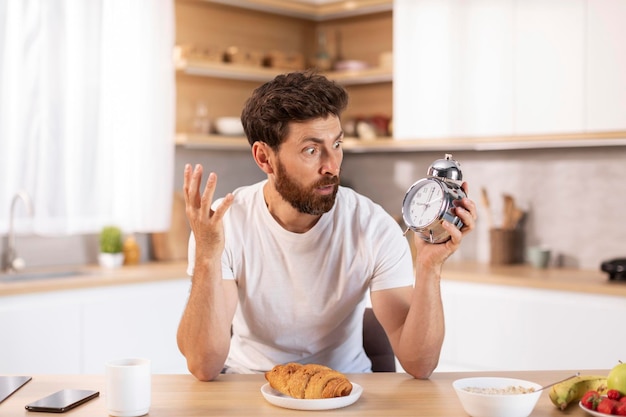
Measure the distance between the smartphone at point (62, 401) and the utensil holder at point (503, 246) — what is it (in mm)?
2880

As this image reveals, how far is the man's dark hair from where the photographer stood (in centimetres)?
237

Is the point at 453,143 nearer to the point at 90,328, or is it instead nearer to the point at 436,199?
the point at 90,328

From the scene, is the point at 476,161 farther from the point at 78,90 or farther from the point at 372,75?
the point at 78,90

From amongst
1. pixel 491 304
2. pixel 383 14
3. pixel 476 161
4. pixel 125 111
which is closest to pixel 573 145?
pixel 476 161

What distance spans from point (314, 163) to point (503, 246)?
7.55 feet

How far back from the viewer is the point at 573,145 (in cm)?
428

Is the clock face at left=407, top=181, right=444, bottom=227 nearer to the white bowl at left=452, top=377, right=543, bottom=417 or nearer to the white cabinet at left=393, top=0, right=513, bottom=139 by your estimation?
the white bowl at left=452, top=377, right=543, bottom=417

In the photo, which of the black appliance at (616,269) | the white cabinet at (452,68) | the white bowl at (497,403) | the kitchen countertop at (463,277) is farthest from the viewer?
the white cabinet at (452,68)

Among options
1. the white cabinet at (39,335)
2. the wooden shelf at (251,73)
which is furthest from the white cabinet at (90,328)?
the wooden shelf at (251,73)

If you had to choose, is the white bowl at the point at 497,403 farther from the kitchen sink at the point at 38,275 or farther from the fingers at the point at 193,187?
the kitchen sink at the point at 38,275

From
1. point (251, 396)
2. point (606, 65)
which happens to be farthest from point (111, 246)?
point (251, 396)

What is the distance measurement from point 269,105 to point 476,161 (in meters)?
2.49

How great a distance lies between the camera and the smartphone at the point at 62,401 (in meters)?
1.80

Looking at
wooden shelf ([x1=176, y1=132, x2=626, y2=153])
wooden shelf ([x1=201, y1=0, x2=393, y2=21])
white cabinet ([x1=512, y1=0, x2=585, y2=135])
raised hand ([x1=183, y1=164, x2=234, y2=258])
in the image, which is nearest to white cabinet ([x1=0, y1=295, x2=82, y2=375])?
wooden shelf ([x1=176, y1=132, x2=626, y2=153])
